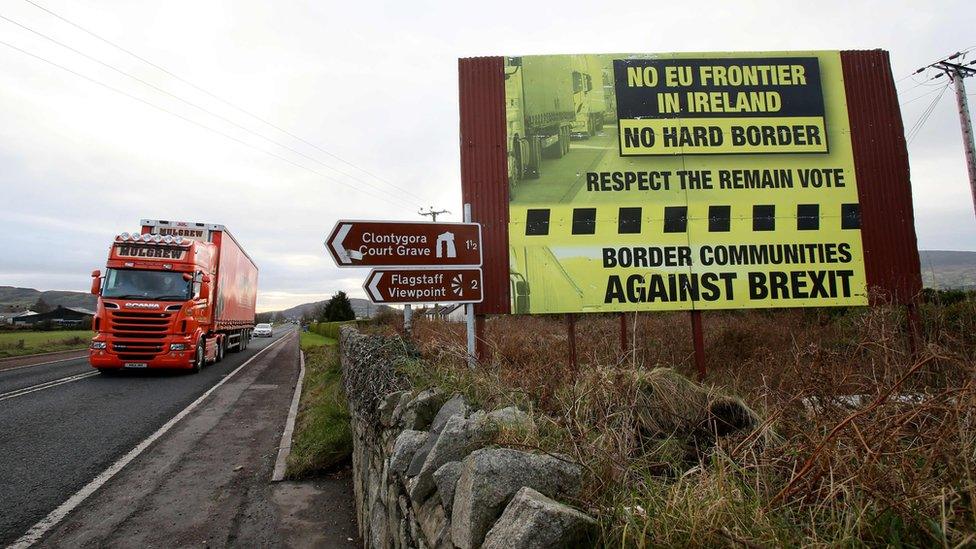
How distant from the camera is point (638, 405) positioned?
124 inches

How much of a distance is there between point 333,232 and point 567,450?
12.3ft

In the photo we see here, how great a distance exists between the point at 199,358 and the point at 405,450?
13374 millimetres

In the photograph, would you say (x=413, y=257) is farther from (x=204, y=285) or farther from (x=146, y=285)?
(x=204, y=285)

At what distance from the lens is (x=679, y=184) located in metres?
6.87

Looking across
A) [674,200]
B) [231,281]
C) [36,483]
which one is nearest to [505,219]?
[674,200]

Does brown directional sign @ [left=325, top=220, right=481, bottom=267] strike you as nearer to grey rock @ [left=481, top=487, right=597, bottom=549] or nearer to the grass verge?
the grass verge

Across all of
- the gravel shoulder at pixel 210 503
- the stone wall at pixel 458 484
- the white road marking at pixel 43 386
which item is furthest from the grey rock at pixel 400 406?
the white road marking at pixel 43 386

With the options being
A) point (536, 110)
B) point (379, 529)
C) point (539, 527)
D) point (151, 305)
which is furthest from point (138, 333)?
point (539, 527)

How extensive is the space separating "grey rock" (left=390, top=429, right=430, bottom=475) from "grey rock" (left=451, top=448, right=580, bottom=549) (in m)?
0.80

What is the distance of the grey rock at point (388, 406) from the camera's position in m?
3.46

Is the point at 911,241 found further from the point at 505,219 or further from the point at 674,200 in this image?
the point at 505,219

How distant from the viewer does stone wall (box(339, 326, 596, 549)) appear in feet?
4.96

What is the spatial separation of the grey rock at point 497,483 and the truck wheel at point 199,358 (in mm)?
13674

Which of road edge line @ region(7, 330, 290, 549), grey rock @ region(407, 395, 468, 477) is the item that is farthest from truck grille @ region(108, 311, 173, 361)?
grey rock @ region(407, 395, 468, 477)
